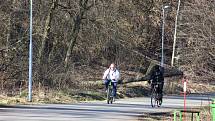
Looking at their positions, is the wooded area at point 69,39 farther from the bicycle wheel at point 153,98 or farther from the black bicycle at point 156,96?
the bicycle wheel at point 153,98

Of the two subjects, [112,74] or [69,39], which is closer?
[112,74]

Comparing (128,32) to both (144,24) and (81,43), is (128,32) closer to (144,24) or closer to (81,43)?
(81,43)

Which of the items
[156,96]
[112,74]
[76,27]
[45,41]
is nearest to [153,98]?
[156,96]

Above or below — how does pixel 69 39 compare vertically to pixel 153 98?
above

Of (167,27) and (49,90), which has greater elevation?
(167,27)

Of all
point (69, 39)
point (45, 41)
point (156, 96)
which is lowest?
point (156, 96)

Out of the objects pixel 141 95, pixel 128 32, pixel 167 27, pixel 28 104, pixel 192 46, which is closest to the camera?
pixel 192 46

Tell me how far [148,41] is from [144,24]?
5.85 m

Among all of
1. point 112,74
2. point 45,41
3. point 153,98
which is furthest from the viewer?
point 45,41

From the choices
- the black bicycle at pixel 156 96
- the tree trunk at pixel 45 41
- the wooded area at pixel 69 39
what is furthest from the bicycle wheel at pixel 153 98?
the tree trunk at pixel 45 41

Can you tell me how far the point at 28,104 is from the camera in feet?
84.3

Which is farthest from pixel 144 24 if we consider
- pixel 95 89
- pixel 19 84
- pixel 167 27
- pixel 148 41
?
pixel 19 84

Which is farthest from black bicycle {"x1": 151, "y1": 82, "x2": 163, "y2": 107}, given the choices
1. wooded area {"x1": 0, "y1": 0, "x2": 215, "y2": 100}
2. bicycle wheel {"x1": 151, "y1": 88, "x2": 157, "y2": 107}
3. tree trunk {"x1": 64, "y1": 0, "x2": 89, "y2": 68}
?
tree trunk {"x1": 64, "y1": 0, "x2": 89, "y2": 68}

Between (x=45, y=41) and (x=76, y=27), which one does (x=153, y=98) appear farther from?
(x=76, y=27)
